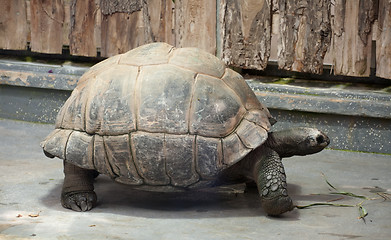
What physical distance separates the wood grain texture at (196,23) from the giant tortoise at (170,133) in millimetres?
1789

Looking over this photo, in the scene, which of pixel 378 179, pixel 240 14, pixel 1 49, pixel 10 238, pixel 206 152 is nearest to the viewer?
pixel 10 238

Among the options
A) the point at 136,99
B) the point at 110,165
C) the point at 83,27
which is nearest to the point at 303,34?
the point at 136,99

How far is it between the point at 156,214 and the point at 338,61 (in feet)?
8.02

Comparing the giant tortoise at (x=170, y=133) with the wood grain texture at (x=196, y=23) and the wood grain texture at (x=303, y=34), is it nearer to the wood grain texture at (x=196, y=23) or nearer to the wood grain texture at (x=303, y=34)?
the wood grain texture at (x=303, y=34)

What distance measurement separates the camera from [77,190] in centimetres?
444

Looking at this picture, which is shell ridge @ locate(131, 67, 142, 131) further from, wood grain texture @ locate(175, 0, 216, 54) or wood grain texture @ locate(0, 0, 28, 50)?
wood grain texture @ locate(0, 0, 28, 50)

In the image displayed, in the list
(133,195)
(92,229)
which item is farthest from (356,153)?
(92,229)

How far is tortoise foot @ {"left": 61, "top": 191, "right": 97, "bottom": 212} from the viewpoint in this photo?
173 inches

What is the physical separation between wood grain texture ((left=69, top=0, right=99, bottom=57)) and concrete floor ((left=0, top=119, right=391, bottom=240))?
153 cm

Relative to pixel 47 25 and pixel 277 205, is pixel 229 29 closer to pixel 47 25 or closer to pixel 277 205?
pixel 47 25

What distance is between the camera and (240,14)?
6129 mm

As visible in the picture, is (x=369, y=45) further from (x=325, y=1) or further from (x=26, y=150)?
(x=26, y=150)

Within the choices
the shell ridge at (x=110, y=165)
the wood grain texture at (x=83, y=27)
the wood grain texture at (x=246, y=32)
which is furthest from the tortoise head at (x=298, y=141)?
the wood grain texture at (x=83, y=27)

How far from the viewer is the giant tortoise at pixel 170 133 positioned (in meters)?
4.17
